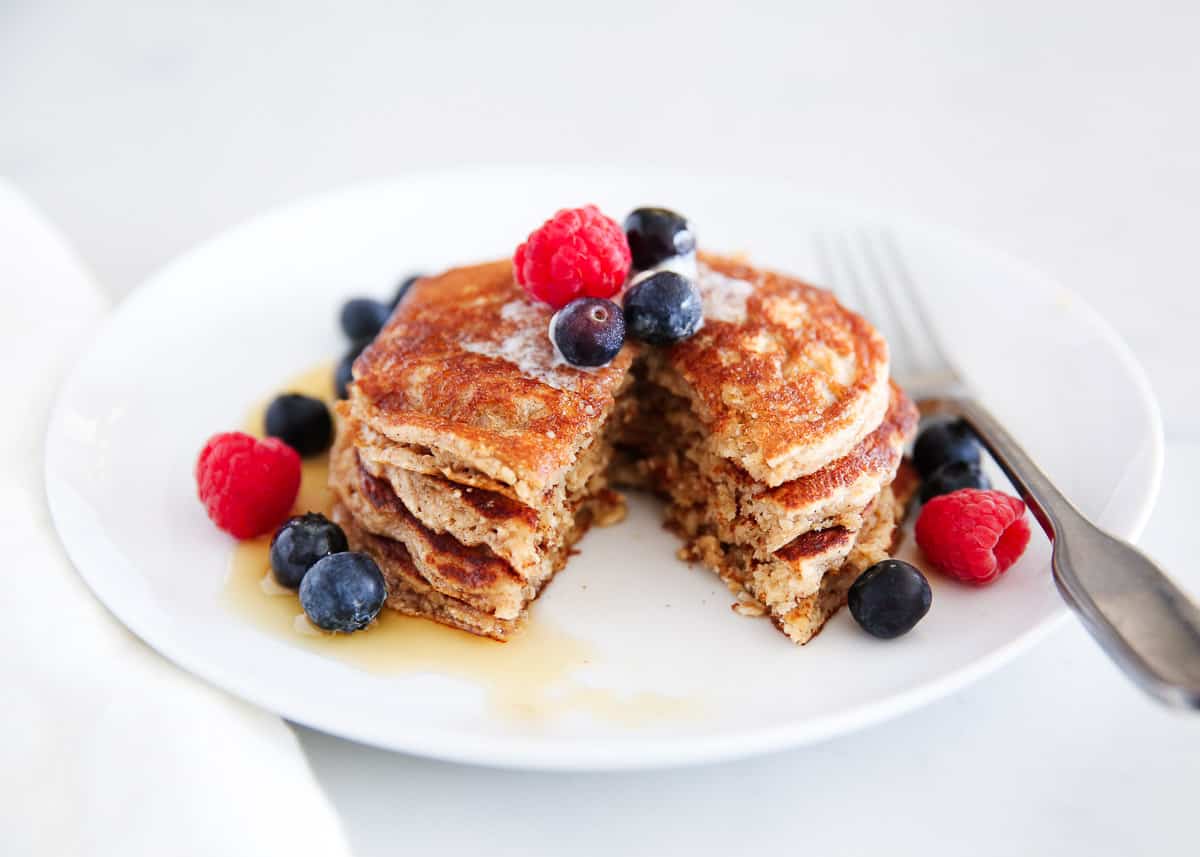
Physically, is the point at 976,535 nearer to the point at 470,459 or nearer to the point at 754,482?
the point at 754,482

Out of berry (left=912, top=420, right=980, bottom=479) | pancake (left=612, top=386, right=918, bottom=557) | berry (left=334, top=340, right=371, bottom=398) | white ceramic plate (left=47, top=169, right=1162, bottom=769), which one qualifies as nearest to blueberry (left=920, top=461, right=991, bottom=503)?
berry (left=912, top=420, right=980, bottom=479)

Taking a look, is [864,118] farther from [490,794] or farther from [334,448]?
[490,794]

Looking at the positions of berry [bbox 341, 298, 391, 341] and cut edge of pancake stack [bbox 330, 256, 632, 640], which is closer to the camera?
cut edge of pancake stack [bbox 330, 256, 632, 640]

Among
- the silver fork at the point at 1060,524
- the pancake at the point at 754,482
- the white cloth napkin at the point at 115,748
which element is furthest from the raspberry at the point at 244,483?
the silver fork at the point at 1060,524

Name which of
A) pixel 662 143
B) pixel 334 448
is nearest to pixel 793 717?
pixel 334 448

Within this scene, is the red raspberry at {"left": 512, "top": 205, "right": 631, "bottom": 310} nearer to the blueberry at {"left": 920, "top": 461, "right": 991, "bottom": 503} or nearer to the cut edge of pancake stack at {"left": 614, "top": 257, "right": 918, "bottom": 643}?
the cut edge of pancake stack at {"left": 614, "top": 257, "right": 918, "bottom": 643}

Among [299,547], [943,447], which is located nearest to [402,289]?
[299,547]

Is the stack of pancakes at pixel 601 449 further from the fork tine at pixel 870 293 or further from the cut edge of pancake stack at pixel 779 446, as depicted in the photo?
the fork tine at pixel 870 293
